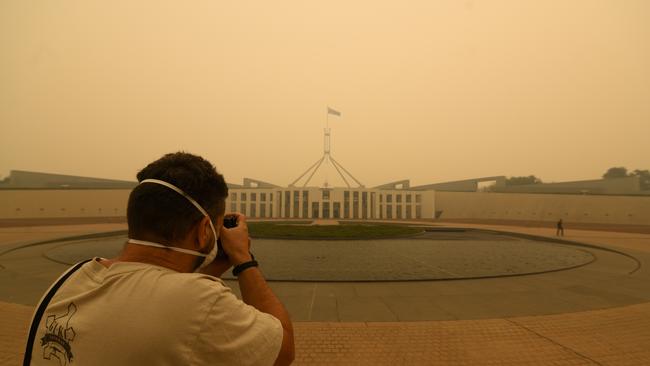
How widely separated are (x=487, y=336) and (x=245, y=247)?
5274mm

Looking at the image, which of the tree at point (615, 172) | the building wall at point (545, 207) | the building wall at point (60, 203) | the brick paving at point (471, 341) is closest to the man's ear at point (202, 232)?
the brick paving at point (471, 341)

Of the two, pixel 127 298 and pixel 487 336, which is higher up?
pixel 127 298

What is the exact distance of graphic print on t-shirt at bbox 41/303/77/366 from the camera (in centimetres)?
126

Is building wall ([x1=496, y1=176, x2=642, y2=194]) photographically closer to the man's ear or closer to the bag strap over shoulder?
the man's ear

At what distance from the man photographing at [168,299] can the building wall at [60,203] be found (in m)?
59.0

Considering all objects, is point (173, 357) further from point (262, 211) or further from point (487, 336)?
point (262, 211)

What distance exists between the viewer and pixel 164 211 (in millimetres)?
1469

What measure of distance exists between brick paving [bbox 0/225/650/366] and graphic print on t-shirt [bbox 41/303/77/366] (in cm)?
391

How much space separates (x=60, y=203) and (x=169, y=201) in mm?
59446

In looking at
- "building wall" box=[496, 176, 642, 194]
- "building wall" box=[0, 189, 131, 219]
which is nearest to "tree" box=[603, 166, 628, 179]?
"building wall" box=[496, 176, 642, 194]

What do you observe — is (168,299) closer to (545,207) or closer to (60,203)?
(60,203)

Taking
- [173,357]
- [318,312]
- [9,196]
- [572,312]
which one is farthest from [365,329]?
[9,196]

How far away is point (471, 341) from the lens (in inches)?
216

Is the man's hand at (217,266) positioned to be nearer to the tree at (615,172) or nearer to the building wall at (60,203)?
the building wall at (60,203)
